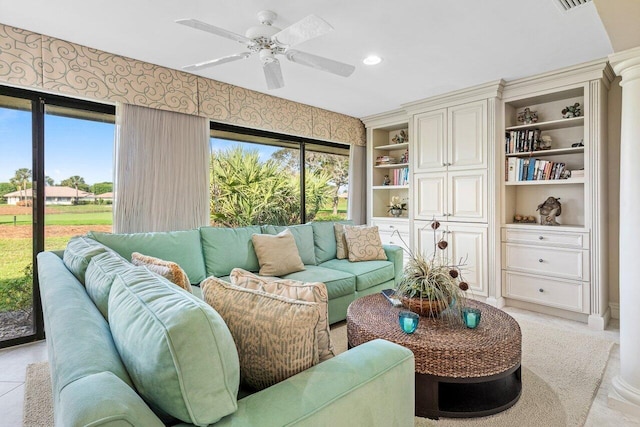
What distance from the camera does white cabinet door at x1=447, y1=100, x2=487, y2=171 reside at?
3.71 metres

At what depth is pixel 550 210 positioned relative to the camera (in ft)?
11.4

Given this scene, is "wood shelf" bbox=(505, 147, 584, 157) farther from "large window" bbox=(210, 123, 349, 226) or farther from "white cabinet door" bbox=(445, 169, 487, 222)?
"large window" bbox=(210, 123, 349, 226)

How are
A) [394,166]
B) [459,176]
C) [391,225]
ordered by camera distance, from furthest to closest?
[394,166], [391,225], [459,176]

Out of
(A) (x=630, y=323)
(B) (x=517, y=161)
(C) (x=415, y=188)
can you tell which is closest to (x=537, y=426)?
(A) (x=630, y=323)

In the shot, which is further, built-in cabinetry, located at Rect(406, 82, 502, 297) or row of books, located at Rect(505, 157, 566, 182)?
built-in cabinetry, located at Rect(406, 82, 502, 297)

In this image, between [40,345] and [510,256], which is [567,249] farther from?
[40,345]

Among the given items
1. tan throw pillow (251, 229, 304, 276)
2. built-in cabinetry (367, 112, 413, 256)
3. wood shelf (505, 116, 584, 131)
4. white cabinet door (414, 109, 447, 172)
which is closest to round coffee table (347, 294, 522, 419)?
tan throw pillow (251, 229, 304, 276)

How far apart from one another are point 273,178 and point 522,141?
2920mm

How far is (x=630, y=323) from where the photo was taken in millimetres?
1810

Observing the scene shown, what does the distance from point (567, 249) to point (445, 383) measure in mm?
2259

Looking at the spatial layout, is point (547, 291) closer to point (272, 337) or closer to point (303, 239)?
point (303, 239)

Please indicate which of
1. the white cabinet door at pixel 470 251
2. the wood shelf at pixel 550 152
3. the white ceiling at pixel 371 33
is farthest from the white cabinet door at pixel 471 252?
the white ceiling at pixel 371 33

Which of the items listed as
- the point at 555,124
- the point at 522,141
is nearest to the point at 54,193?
the point at 522,141

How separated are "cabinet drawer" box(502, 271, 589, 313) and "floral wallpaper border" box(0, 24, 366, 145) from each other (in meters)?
3.00
